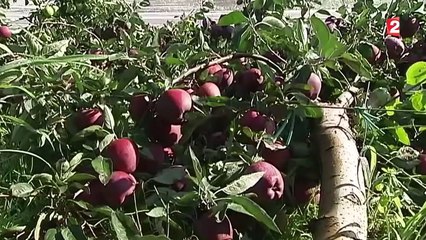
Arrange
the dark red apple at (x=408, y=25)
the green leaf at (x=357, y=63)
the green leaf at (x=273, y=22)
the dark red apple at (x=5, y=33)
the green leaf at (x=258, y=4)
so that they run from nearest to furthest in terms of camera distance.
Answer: the green leaf at (x=357, y=63), the green leaf at (x=273, y=22), the green leaf at (x=258, y=4), the dark red apple at (x=5, y=33), the dark red apple at (x=408, y=25)

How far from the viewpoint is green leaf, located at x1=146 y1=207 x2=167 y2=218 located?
836mm

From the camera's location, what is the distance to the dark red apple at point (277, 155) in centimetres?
99

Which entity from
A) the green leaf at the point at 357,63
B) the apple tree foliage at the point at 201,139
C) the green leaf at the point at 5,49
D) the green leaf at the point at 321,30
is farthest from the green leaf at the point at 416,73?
the green leaf at the point at 5,49

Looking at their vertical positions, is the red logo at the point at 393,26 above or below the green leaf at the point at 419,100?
below

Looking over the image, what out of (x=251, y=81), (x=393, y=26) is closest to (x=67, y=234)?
(x=251, y=81)

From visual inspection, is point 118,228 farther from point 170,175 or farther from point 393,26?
point 393,26

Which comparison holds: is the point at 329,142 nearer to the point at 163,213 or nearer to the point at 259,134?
the point at 259,134

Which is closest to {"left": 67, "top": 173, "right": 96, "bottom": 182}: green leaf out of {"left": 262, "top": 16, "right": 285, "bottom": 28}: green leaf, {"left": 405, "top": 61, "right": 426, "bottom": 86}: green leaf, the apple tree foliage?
the apple tree foliage

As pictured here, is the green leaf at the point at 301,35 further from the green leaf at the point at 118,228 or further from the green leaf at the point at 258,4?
the green leaf at the point at 118,228

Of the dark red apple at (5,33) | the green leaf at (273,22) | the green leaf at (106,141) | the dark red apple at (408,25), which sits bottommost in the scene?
the dark red apple at (5,33)

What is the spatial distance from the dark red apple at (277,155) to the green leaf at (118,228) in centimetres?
25

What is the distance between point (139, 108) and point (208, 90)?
111 mm

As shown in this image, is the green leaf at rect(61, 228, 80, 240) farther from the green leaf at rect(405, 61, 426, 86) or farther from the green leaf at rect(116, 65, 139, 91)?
the green leaf at rect(405, 61, 426, 86)

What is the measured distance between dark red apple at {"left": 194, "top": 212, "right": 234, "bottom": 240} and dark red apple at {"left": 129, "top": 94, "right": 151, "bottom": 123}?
23 cm
